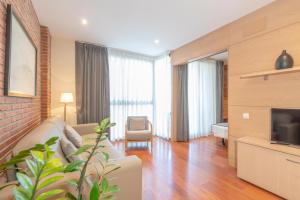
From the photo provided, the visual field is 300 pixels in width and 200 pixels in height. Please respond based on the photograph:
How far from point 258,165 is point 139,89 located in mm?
3635

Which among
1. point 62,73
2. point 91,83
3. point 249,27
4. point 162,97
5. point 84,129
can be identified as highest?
point 249,27

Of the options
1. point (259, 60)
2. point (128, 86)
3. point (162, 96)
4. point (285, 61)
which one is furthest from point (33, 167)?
point (162, 96)

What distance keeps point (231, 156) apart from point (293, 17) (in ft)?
7.86

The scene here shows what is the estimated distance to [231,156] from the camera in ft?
10.3

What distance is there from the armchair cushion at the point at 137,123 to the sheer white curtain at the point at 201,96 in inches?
62.8

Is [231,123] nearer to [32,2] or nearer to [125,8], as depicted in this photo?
[125,8]

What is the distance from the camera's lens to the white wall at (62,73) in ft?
13.2

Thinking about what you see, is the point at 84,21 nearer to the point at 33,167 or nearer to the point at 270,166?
the point at 33,167

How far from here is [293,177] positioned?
1989 mm

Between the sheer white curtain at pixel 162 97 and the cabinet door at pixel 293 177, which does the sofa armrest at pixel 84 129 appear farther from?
the cabinet door at pixel 293 177

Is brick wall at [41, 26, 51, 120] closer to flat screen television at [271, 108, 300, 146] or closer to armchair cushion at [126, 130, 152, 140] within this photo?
armchair cushion at [126, 130, 152, 140]

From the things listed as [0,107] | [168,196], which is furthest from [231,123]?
[0,107]

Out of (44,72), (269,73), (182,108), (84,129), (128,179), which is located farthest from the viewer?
(182,108)

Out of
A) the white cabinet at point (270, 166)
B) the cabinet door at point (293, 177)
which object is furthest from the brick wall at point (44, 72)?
the cabinet door at point (293, 177)
